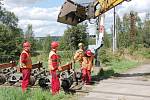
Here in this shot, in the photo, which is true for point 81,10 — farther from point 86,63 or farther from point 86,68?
point 86,68

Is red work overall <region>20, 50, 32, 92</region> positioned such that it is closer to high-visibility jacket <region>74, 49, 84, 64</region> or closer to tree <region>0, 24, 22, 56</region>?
high-visibility jacket <region>74, 49, 84, 64</region>

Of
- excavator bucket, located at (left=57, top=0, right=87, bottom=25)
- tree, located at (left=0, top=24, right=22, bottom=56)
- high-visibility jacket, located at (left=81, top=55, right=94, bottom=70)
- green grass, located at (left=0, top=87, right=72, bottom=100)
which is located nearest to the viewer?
green grass, located at (left=0, top=87, right=72, bottom=100)

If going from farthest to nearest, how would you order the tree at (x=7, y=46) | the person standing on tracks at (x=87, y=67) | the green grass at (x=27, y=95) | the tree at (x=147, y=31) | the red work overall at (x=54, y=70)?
the tree at (x=147, y=31) → the tree at (x=7, y=46) → the person standing on tracks at (x=87, y=67) → the red work overall at (x=54, y=70) → the green grass at (x=27, y=95)

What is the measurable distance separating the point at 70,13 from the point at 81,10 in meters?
0.51

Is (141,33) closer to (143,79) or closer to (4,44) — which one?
(4,44)

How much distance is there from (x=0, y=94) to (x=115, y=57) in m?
18.3

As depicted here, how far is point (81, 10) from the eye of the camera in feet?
54.9

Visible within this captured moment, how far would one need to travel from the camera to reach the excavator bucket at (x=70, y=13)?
643 inches

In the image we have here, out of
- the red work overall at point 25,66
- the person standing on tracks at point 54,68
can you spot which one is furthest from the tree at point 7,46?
the person standing on tracks at point 54,68

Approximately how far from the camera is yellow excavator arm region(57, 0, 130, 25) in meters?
16.4

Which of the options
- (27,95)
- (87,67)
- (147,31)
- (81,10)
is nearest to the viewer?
(27,95)

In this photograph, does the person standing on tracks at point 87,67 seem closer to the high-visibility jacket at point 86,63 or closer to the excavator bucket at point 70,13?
the high-visibility jacket at point 86,63

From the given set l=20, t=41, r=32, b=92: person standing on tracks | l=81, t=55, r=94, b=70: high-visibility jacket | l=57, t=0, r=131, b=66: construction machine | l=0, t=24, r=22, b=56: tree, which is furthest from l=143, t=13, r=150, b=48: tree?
l=20, t=41, r=32, b=92: person standing on tracks

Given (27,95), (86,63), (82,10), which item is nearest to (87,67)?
(86,63)
